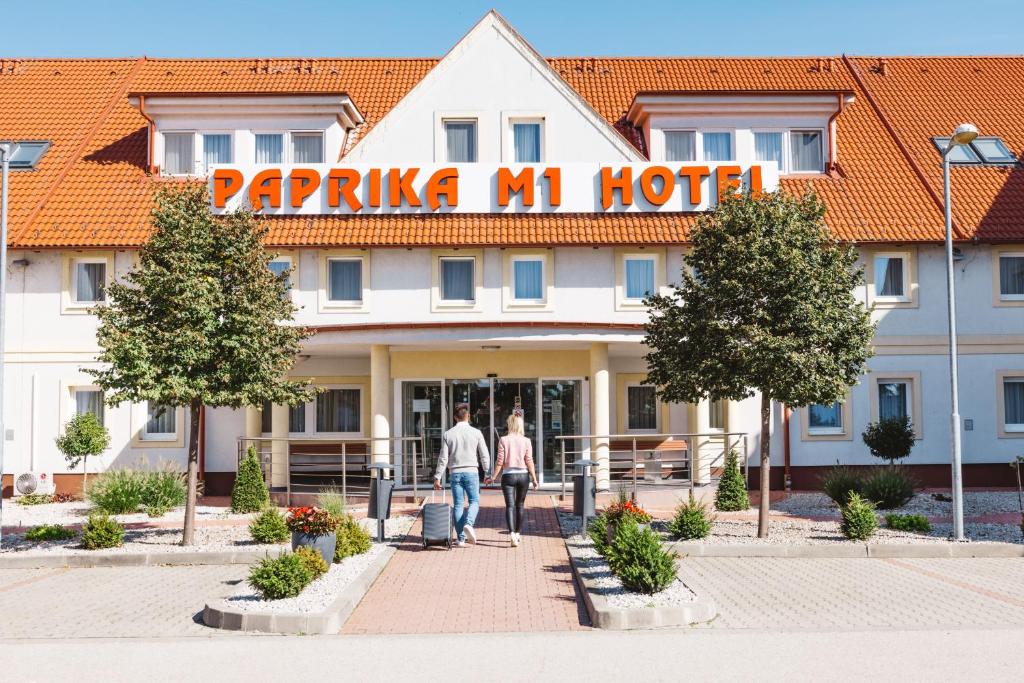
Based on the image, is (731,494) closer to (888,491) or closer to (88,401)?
(888,491)

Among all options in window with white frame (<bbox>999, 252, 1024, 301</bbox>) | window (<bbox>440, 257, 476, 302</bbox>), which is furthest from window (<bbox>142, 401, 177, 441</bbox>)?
window with white frame (<bbox>999, 252, 1024, 301</bbox>)

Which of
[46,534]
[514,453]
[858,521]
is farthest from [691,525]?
[46,534]

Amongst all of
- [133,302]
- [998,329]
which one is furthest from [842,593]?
[998,329]

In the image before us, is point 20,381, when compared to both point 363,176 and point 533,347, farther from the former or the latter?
point 533,347

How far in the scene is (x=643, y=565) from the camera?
10.5 metres

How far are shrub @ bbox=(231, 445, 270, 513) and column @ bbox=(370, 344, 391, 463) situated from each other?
2605 mm

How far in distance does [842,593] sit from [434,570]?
16.1 ft

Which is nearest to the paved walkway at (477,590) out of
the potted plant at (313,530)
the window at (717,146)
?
the potted plant at (313,530)

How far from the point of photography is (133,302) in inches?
589

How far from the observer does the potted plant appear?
40.6 feet

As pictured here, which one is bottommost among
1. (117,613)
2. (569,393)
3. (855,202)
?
(117,613)

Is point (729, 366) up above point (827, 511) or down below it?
above

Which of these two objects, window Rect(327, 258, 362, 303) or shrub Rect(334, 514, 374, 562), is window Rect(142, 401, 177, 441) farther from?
shrub Rect(334, 514, 374, 562)

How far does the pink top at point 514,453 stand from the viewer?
14797 millimetres
